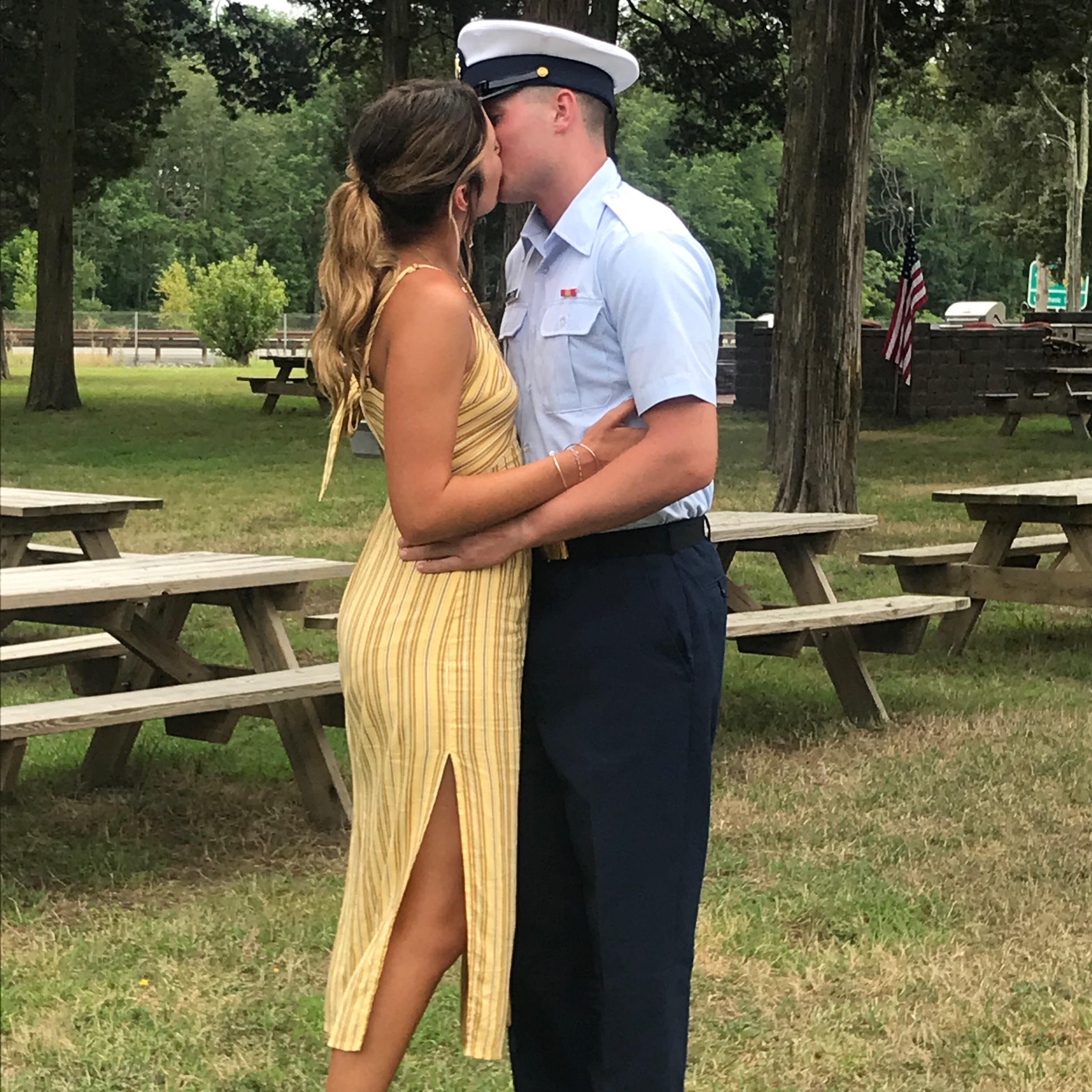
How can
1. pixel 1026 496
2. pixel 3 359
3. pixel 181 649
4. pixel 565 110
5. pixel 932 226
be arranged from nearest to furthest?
pixel 565 110, pixel 181 649, pixel 1026 496, pixel 3 359, pixel 932 226

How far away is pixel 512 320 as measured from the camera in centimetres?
272

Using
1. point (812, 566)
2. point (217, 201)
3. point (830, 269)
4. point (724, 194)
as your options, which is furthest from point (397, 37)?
point (724, 194)

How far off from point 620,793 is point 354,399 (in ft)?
2.19

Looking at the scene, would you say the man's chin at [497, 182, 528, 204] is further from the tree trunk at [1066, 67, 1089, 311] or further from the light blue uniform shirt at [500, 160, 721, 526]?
the tree trunk at [1066, 67, 1089, 311]

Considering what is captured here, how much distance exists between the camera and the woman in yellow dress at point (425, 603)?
8.18 feet

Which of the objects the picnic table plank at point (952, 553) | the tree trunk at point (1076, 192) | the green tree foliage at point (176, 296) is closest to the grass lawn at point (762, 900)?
the picnic table plank at point (952, 553)

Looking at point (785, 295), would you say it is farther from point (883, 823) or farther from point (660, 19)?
point (660, 19)

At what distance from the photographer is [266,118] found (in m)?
79.8

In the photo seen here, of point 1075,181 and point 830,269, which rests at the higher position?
point 1075,181

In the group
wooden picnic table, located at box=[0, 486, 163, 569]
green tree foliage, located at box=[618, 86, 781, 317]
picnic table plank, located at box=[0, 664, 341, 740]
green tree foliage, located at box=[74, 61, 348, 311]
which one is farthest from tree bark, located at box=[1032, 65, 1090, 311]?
picnic table plank, located at box=[0, 664, 341, 740]

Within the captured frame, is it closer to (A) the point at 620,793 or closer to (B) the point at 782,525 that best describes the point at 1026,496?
(B) the point at 782,525

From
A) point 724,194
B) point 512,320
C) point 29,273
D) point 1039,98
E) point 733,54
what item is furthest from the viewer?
point 724,194

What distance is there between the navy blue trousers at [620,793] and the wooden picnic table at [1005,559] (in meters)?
5.35

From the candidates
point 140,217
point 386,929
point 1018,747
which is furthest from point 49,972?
point 140,217
